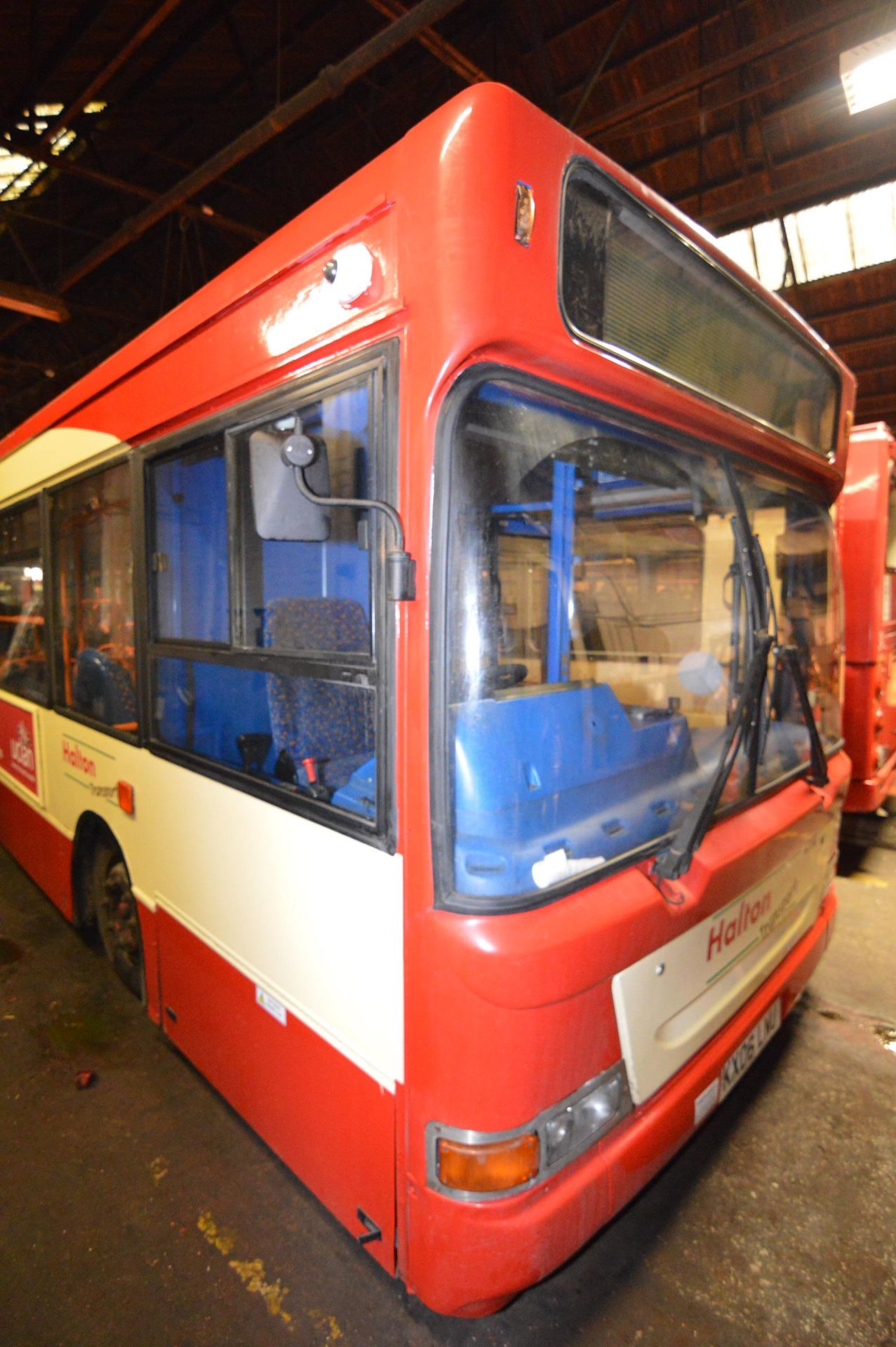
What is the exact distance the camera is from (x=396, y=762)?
1363mm

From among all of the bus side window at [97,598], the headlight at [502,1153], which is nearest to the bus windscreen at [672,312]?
the headlight at [502,1153]

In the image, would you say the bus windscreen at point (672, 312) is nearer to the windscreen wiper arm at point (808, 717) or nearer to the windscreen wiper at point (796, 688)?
the windscreen wiper at point (796, 688)

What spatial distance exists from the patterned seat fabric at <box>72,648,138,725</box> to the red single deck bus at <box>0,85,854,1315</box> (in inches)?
4.3

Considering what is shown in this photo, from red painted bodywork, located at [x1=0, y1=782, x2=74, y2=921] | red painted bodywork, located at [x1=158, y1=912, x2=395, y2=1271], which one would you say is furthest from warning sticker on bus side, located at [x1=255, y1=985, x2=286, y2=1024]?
red painted bodywork, located at [x1=0, y1=782, x2=74, y2=921]

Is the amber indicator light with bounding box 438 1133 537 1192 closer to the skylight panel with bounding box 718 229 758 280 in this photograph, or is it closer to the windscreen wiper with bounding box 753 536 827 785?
the windscreen wiper with bounding box 753 536 827 785

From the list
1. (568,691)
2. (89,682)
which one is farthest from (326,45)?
(568,691)

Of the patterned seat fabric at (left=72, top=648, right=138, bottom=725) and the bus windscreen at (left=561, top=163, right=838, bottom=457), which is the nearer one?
the bus windscreen at (left=561, top=163, right=838, bottom=457)

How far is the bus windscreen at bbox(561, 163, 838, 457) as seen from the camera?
1.39m

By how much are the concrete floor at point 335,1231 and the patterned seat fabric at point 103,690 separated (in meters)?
1.39

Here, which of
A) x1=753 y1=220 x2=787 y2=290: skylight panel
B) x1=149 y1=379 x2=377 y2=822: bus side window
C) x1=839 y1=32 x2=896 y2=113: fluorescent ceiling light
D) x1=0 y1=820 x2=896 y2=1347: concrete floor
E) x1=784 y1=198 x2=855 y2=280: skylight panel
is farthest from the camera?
x1=753 y1=220 x2=787 y2=290: skylight panel

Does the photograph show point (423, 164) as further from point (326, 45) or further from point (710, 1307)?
point (326, 45)

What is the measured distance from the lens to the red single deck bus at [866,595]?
4617 millimetres

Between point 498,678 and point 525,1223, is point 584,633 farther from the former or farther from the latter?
point 525,1223

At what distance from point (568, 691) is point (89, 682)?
→ 90.3 inches
